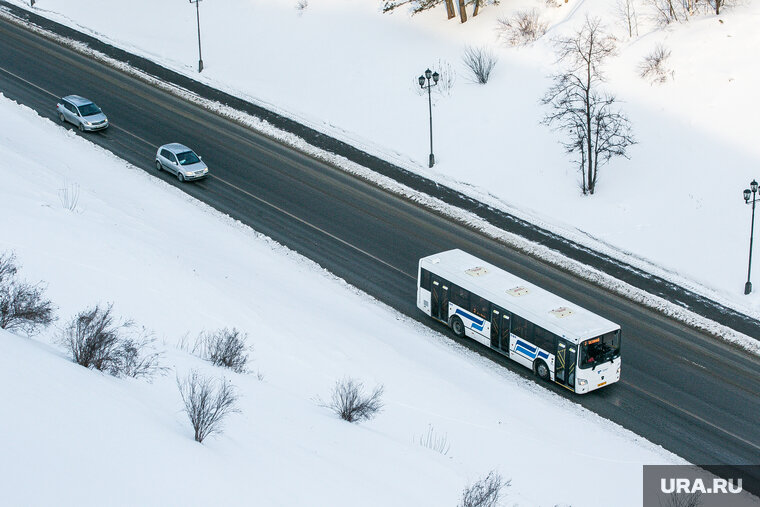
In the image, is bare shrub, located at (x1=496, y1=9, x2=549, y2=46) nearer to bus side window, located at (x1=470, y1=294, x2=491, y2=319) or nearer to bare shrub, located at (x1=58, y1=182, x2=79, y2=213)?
bus side window, located at (x1=470, y1=294, x2=491, y2=319)

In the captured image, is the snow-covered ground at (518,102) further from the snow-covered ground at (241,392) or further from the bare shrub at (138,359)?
the bare shrub at (138,359)

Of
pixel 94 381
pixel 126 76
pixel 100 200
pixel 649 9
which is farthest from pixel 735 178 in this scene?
pixel 126 76

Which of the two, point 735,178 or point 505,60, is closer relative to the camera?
point 735,178

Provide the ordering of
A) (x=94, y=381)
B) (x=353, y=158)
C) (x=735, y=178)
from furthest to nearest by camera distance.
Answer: (x=353, y=158)
(x=735, y=178)
(x=94, y=381)

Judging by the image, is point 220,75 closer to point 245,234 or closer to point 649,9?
point 245,234

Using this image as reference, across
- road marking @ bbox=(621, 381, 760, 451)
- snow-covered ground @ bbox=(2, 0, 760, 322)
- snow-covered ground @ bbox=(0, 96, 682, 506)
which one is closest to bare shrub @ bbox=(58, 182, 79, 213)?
snow-covered ground @ bbox=(0, 96, 682, 506)

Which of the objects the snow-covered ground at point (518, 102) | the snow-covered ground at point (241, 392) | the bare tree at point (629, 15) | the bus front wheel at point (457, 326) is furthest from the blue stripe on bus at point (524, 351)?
the bare tree at point (629, 15)

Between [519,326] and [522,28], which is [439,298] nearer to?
[519,326]
